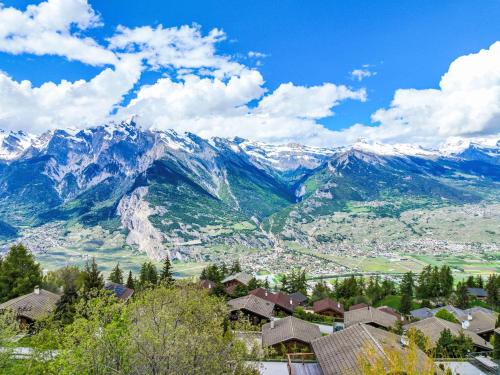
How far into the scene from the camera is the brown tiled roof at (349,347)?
3155cm

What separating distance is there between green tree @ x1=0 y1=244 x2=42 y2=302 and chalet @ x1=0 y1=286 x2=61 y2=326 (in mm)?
7474

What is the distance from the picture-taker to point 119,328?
2322 cm

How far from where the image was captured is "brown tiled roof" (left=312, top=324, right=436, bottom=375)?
104ft

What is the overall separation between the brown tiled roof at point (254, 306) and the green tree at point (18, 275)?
3574 cm

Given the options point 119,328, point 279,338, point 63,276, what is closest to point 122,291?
A: point 63,276

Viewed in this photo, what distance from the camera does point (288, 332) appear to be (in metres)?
52.8

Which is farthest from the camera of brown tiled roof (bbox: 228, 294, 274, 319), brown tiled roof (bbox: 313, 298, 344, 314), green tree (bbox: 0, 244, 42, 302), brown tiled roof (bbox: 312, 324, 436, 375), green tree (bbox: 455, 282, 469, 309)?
green tree (bbox: 455, 282, 469, 309)

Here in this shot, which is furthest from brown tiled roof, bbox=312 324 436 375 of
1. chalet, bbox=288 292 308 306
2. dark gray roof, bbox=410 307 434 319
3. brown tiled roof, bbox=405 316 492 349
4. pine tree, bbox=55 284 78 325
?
chalet, bbox=288 292 308 306

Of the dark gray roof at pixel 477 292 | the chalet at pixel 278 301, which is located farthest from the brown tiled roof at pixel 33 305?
the dark gray roof at pixel 477 292

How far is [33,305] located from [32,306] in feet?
1.58

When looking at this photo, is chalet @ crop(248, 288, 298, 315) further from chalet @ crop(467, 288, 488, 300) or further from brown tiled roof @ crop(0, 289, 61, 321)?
chalet @ crop(467, 288, 488, 300)

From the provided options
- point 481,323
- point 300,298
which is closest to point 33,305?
point 300,298

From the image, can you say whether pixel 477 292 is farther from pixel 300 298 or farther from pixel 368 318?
pixel 368 318

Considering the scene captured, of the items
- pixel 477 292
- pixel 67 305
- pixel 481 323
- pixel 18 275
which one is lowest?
pixel 477 292
